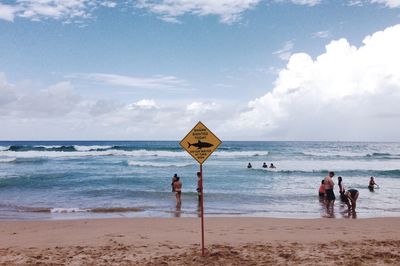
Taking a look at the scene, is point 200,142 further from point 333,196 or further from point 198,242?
point 333,196

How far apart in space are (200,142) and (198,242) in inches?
110

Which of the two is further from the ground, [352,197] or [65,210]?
[352,197]

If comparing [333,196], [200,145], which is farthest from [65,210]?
[333,196]

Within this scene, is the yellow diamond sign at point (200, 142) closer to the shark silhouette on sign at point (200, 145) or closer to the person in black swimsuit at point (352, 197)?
the shark silhouette on sign at point (200, 145)

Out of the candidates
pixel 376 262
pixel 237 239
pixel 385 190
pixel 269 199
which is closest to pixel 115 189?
pixel 269 199

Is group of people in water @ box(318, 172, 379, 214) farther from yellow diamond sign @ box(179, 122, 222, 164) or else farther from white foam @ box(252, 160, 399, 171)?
white foam @ box(252, 160, 399, 171)

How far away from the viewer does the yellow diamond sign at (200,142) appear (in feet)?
26.2

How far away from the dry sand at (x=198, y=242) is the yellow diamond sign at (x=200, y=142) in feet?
6.93

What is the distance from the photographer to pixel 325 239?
9.69 m

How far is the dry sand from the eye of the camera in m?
7.76

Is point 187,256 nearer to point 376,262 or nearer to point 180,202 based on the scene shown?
point 376,262

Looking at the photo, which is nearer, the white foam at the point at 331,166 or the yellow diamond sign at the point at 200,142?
the yellow diamond sign at the point at 200,142

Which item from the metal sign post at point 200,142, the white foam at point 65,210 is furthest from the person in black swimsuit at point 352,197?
the white foam at point 65,210

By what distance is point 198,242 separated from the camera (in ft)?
30.9
